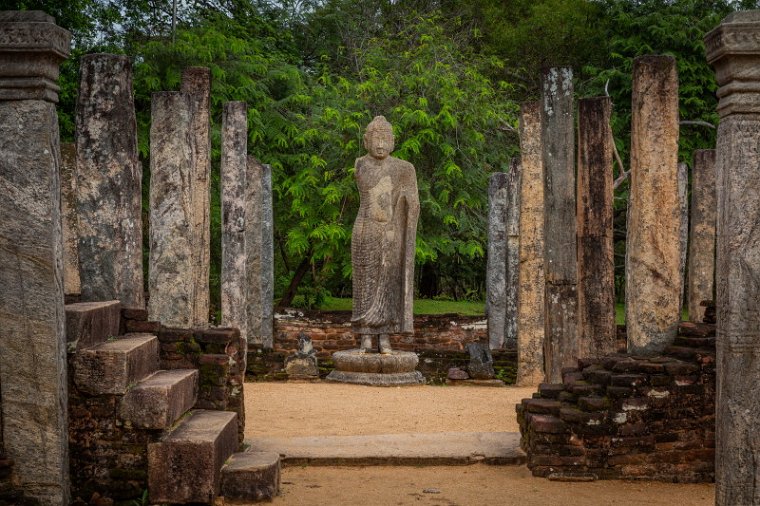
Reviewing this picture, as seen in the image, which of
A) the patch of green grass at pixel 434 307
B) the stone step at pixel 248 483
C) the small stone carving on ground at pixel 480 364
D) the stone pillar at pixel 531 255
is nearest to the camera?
the stone step at pixel 248 483

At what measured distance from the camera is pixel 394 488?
7492 mm

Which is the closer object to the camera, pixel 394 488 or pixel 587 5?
pixel 394 488

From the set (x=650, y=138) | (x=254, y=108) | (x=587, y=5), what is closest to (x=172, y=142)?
(x=650, y=138)

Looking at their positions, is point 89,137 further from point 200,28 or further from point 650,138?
point 200,28

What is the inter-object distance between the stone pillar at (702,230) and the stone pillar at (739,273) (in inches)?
353

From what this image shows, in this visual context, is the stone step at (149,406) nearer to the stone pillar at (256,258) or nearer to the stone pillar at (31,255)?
the stone pillar at (31,255)

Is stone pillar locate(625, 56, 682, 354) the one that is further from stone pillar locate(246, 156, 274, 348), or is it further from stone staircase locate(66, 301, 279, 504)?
stone pillar locate(246, 156, 274, 348)

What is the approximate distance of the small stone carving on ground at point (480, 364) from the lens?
1488 cm

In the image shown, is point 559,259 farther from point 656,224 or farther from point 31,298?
point 31,298

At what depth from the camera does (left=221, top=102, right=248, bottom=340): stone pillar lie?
45.3 ft

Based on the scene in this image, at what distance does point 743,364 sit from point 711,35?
5.80 ft

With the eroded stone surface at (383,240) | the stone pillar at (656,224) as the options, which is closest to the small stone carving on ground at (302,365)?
the eroded stone surface at (383,240)

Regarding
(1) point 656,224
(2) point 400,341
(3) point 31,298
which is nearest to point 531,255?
(2) point 400,341

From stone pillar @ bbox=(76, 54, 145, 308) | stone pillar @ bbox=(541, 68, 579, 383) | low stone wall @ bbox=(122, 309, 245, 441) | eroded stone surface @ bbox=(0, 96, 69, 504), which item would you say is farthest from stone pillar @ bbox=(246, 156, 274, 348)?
eroded stone surface @ bbox=(0, 96, 69, 504)
